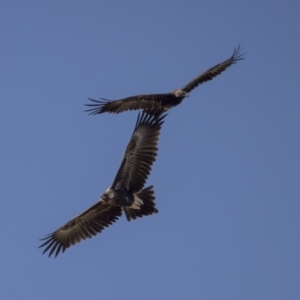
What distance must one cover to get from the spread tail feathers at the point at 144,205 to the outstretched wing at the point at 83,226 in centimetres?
72

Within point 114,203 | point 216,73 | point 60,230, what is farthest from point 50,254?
point 216,73

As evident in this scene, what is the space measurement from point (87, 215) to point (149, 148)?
2.11 metres

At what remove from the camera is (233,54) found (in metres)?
23.6

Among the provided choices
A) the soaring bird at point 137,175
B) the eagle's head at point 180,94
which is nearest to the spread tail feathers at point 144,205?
the soaring bird at point 137,175

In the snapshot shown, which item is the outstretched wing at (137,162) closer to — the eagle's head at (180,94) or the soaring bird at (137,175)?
the soaring bird at (137,175)

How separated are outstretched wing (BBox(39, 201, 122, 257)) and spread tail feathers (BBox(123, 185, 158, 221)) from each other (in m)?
0.72

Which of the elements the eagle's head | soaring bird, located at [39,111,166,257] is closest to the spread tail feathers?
soaring bird, located at [39,111,166,257]

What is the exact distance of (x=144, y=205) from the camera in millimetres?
18500

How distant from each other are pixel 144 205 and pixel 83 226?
6.11ft

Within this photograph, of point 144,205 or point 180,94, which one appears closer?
point 144,205

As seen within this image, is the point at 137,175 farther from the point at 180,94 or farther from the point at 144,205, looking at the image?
the point at 180,94

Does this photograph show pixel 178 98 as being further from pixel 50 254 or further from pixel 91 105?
pixel 50 254

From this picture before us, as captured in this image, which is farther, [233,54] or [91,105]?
[233,54]

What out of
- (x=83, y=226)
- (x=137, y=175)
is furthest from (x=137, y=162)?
(x=83, y=226)
